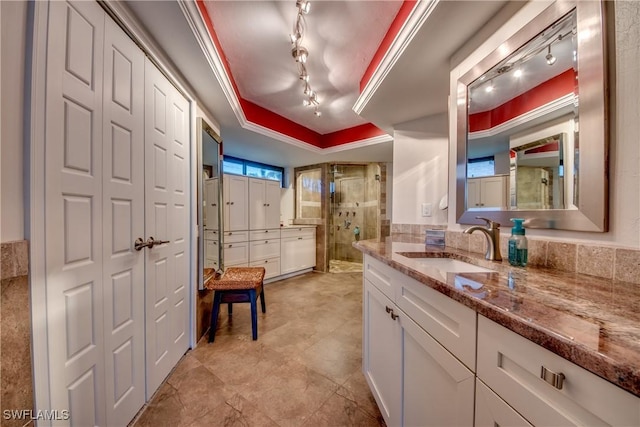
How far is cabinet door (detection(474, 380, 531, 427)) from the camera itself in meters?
0.49

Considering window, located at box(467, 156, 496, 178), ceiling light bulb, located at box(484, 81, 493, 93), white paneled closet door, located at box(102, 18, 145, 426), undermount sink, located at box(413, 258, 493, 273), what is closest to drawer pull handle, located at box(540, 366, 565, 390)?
undermount sink, located at box(413, 258, 493, 273)

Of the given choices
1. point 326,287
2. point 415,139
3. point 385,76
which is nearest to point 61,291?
point 385,76

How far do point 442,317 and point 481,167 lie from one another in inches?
38.5

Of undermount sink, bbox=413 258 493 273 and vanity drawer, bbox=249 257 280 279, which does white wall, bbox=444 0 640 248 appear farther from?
vanity drawer, bbox=249 257 280 279

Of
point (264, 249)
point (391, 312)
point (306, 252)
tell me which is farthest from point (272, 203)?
point (391, 312)

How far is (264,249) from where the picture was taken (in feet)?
11.9

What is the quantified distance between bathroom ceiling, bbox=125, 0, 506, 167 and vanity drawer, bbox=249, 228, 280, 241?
59.8 inches

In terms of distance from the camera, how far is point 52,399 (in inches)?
32.0

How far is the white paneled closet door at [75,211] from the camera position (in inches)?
32.0

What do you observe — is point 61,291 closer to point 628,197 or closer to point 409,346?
point 409,346

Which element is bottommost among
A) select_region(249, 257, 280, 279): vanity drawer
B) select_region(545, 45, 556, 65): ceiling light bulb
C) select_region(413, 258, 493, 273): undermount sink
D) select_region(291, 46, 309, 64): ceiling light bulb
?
select_region(249, 257, 280, 279): vanity drawer

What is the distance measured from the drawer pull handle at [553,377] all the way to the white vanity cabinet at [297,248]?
3.63 metres

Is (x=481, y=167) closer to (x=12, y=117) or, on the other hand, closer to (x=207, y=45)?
(x=207, y=45)

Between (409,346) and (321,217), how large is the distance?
3.56 metres
